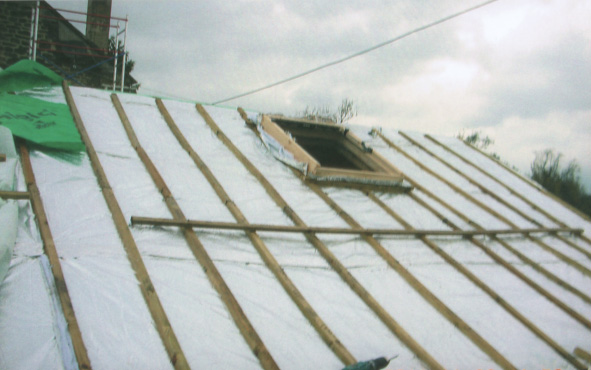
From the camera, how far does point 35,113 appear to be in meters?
3.46

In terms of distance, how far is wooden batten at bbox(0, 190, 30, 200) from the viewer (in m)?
2.38

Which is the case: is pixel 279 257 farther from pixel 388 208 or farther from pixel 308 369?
pixel 388 208

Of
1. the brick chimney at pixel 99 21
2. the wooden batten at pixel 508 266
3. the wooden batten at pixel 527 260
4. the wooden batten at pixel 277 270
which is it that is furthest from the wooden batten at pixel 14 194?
the brick chimney at pixel 99 21

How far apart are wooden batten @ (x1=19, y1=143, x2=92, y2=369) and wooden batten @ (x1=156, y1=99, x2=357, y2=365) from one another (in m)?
1.18

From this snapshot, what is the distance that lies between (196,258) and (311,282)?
2.59ft

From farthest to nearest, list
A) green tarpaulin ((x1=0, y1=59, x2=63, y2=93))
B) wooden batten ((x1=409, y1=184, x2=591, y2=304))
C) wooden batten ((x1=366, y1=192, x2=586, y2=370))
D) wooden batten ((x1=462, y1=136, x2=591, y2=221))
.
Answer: wooden batten ((x1=462, y1=136, x2=591, y2=221)) → green tarpaulin ((x1=0, y1=59, x2=63, y2=93)) → wooden batten ((x1=409, y1=184, x2=591, y2=304)) → wooden batten ((x1=366, y1=192, x2=586, y2=370))

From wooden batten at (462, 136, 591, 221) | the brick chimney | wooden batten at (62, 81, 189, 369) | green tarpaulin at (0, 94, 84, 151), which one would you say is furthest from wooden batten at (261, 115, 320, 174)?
the brick chimney

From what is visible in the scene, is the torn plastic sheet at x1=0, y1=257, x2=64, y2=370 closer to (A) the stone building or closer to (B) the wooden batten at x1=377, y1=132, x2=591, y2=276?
(B) the wooden batten at x1=377, y1=132, x2=591, y2=276

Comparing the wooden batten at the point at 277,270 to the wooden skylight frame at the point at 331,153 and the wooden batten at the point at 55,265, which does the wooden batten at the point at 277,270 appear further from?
the wooden batten at the point at 55,265

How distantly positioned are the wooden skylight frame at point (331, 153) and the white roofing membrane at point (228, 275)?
21 cm

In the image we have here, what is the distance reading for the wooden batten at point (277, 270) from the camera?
215cm

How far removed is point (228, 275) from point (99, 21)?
12362 millimetres

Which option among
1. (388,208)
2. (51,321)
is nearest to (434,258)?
(388,208)

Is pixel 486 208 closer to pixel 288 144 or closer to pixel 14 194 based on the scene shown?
pixel 288 144
